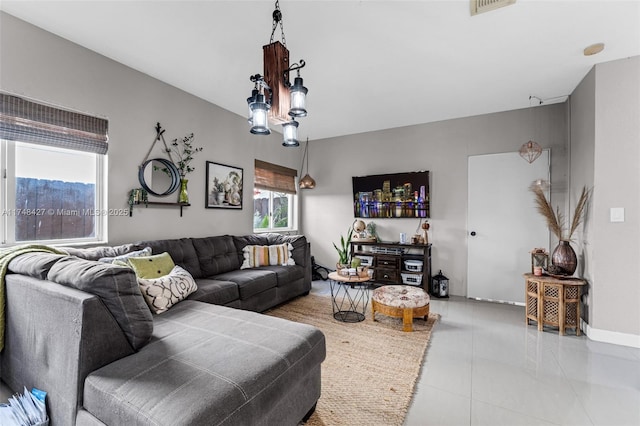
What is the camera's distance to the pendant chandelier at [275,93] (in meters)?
1.90

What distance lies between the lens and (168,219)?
3.23 m

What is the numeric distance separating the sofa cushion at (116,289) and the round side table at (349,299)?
1.86m

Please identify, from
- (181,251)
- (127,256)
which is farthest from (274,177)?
(127,256)

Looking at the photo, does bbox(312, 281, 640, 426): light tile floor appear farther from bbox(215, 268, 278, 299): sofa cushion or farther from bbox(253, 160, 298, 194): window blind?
bbox(253, 160, 298, 194): window blind

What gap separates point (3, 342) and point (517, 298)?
4919 mm

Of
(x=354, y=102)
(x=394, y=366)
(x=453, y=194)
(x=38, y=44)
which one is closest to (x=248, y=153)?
(x=354, y=102)

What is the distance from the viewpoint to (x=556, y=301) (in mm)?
2791

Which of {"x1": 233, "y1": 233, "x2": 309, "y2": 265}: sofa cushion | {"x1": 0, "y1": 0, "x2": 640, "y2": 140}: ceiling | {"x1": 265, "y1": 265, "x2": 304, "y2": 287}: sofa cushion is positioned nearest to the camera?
{"x1": 0, "y1": 0, "x2": 640, "y2": 140}: ceiling

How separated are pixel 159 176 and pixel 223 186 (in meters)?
0.88

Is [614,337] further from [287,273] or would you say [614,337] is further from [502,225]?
Answer: [287,273]

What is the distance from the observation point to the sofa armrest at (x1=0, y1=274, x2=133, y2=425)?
121 cm

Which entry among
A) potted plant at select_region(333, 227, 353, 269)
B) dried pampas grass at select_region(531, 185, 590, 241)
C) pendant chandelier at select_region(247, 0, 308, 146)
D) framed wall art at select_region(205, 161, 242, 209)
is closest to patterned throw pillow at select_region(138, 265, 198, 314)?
pendant chandelier at select_region(247, 0, 308, 146)

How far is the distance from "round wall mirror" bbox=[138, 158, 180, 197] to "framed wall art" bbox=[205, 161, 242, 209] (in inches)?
19.7

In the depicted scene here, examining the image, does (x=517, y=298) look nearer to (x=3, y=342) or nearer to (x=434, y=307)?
(x=434, y=307)
